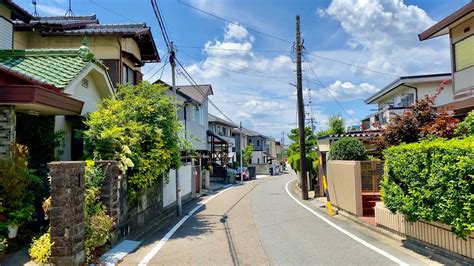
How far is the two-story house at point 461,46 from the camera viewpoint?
13828mm

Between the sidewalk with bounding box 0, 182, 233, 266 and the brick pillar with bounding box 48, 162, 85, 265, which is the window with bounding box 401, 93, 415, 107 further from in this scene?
the brick pillar with bounding box 48, 162, 85, 265

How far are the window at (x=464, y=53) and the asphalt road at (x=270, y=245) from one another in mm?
7572

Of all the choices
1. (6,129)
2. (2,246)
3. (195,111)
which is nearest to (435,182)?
(2,246)

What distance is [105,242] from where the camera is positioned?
8.14 m

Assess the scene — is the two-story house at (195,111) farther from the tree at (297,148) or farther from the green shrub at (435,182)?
the green shrub at (435,182)

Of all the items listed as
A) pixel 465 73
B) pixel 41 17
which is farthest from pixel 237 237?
pixel 41 17

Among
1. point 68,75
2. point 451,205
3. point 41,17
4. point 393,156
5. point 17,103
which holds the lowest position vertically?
point 451,205

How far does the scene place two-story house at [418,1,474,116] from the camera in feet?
45.4

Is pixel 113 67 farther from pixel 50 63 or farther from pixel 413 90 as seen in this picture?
pixel 413 90

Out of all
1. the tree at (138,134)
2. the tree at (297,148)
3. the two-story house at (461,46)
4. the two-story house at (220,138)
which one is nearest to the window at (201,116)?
the two-story house at (220,138)

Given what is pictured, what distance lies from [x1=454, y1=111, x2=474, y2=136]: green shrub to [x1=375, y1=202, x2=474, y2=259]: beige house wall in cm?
260

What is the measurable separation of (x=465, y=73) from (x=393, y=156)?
8022mm

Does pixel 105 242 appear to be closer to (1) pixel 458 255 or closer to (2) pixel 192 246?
(2) pixel 192 246

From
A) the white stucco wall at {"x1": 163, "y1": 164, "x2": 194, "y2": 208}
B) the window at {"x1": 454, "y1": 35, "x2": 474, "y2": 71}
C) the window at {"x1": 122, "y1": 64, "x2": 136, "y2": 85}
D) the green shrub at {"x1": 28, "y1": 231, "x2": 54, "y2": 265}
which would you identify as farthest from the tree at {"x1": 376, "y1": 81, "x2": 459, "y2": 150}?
the window at {"x1": 122, "y1": 64, "x2": 136, "y2": 85}
